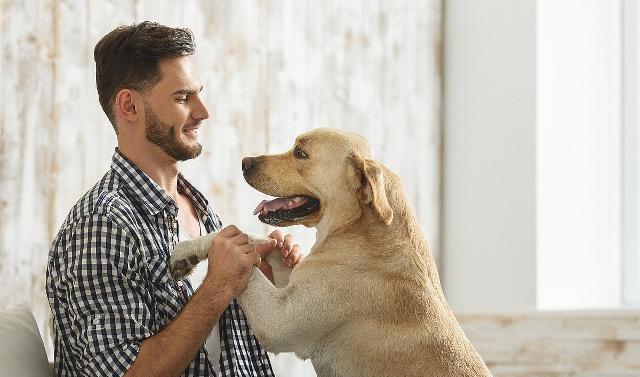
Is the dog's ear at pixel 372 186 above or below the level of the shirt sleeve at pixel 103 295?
above

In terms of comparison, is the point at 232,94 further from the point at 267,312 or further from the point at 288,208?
the point at 267,312

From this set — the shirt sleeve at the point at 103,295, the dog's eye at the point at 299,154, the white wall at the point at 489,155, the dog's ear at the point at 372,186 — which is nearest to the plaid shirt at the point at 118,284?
the shirt sleeve at the point at 103,295

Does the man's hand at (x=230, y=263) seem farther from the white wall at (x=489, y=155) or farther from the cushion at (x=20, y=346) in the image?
the white wall at (x=489, y=155)

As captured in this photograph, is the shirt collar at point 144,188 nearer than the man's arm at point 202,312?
No

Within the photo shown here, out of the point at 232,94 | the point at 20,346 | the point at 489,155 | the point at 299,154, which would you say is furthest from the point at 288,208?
the point at 489,155

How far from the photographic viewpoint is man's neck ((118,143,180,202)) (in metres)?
2.38

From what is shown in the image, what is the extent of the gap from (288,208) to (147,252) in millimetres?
348

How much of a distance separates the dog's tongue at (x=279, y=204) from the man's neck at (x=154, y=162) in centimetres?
29

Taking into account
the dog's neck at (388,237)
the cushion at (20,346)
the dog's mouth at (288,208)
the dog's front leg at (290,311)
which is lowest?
the cushion at (20,346)

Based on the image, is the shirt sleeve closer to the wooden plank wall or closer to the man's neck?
the man's neck

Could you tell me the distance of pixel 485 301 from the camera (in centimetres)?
446

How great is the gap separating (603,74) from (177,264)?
9.52 feet

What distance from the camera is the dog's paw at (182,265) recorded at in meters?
2.21

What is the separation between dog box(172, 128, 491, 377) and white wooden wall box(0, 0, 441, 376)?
707 millimetres
